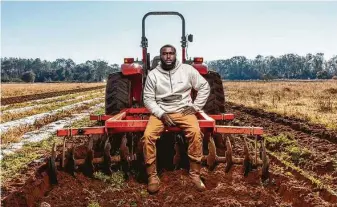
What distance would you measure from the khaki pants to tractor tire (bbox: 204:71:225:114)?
1.78 meters

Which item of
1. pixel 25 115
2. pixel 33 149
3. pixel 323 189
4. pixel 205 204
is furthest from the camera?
pixel 25 115

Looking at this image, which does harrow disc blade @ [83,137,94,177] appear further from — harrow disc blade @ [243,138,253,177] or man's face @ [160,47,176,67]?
→ harrow disc blade @ [243,138,253,177]

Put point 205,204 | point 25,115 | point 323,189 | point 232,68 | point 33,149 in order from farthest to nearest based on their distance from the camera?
point 232,68
point 25,115
point 33,149
point 323,189
point 205,204

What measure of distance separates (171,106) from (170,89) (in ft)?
0.63

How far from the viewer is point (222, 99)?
6.00 m

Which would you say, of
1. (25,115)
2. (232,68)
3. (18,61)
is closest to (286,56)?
(232,68)

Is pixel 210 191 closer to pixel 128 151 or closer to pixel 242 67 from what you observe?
pixel 128 151

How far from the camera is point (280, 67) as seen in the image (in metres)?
144

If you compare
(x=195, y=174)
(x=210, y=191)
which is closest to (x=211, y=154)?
(x=195, y=174)

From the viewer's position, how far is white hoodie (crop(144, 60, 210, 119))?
425cm

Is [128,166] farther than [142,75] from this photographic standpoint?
No

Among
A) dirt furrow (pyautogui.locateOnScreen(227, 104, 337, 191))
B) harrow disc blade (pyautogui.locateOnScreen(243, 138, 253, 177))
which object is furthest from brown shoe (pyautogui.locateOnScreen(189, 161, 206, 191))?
dirt furrow (pyautogui.locateOnScreen(227, 104, 337, 191))

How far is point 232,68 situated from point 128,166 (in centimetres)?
15249

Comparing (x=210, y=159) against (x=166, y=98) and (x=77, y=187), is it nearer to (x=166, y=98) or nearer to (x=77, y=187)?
(x=166, y=98)
